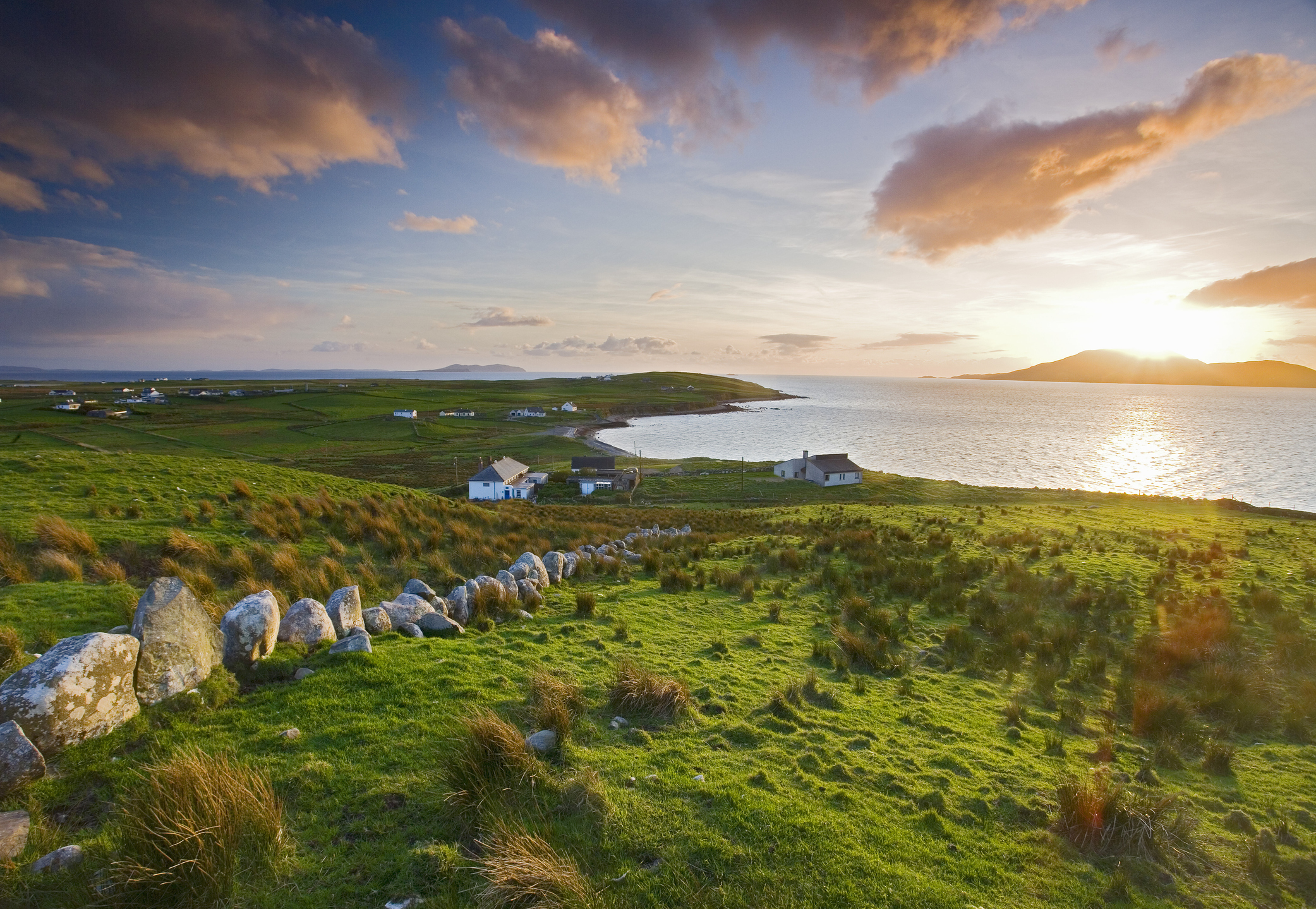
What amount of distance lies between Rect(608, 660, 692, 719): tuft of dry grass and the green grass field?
0.19 m

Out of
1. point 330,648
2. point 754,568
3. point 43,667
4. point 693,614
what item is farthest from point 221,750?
point 754,568

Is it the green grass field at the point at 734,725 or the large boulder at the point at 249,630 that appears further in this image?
the large boulder at the point at 249,630

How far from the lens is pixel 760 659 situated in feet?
35.6

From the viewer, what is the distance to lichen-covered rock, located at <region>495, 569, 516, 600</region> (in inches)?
478

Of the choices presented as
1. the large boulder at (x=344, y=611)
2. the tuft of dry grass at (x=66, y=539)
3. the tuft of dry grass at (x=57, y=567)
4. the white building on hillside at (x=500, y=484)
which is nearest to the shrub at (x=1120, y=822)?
the large boulder at (x=344, y=611)

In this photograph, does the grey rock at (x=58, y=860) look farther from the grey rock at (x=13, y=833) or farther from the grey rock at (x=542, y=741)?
the grey rock at (x=542, y=741)

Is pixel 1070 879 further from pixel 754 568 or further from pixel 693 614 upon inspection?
pixel 754 568

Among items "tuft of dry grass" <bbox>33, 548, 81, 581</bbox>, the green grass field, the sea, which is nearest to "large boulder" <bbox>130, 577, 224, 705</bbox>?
the green grass field

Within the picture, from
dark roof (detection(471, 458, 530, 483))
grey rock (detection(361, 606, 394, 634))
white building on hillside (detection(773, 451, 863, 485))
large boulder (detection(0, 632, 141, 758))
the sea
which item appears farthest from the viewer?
the sea

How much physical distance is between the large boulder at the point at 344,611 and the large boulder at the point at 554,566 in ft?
18.3

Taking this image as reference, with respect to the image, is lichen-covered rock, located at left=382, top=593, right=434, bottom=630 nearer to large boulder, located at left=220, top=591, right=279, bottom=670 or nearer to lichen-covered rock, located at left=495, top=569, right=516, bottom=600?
lichen-covered rock, located at left=495, top=569, right=516, bottom=600

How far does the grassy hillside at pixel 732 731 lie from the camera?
510 cm

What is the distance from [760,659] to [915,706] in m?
2.87

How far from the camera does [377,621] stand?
383 inches
